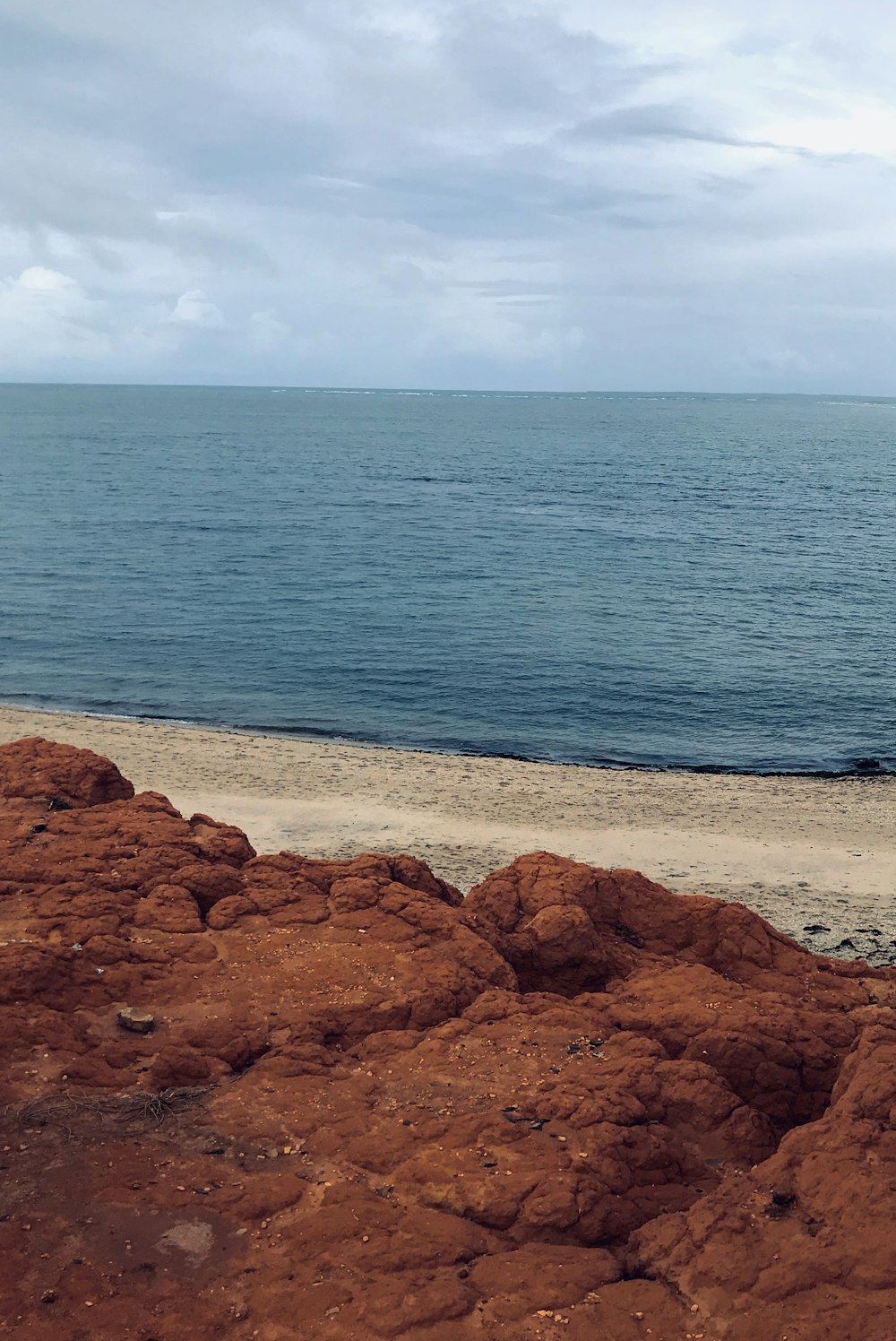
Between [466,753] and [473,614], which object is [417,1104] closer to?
[466,753]

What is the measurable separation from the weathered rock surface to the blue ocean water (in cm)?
2294

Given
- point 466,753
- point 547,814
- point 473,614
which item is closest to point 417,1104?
point 547,814

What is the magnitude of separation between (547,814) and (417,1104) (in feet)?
64.9

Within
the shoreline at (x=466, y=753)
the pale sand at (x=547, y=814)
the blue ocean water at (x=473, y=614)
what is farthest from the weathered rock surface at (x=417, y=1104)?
the blue ocean water at (x=473, y=614)

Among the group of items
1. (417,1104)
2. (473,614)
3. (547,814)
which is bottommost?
(547,814)

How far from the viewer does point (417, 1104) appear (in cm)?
1204

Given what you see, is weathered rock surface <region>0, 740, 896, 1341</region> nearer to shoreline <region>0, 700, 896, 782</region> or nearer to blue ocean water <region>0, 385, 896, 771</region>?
shoreline <region>0, 700, 896, 782</region>

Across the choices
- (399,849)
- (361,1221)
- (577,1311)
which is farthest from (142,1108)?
(399,849)

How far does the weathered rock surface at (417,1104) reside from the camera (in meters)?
9.27

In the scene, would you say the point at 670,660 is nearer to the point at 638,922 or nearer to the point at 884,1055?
the point at 638,922

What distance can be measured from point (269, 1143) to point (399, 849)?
16843 millimetres

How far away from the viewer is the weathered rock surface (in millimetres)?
9273

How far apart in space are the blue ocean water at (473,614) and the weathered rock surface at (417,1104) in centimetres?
2294

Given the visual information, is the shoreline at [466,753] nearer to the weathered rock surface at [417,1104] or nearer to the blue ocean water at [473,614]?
the blue ocean water at [473,614]
